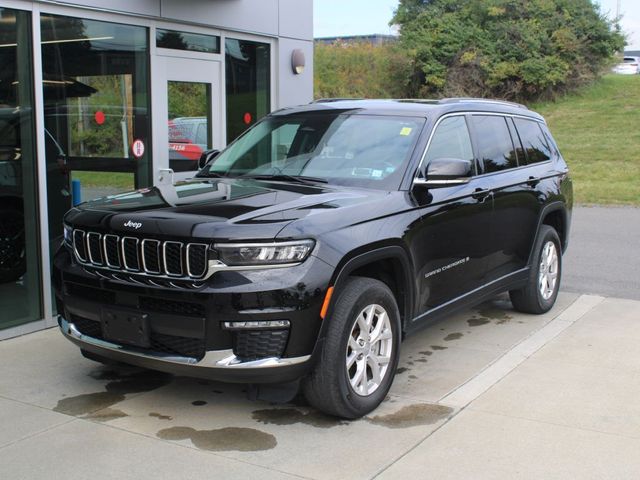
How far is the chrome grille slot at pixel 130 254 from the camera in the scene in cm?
437

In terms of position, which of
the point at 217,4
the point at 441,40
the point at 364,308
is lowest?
the point at 364,308

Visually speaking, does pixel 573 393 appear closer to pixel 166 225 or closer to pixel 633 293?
pixel 166 225

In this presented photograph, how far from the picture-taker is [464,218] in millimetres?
5645

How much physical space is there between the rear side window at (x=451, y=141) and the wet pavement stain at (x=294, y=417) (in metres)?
1.85

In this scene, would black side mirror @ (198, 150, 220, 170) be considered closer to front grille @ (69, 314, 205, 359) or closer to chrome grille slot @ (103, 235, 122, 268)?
chrome grille slot @ (103, 235, 122, 268)

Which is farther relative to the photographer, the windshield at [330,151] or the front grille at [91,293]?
the windshield at [330,151]

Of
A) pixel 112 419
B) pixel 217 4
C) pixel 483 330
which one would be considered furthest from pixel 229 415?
pixel 217 4

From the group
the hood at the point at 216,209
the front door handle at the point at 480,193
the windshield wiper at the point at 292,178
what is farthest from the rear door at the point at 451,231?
the windshield wiper at the point at 292,178

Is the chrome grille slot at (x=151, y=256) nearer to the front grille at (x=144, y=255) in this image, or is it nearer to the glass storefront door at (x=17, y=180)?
the front grille at (x=144, y=255)

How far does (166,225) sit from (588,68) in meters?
27.5

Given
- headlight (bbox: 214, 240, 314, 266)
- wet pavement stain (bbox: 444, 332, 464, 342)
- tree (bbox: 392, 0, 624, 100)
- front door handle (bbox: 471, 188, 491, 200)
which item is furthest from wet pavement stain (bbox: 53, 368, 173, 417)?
tree (bbox: 392, 0, 624, 100)

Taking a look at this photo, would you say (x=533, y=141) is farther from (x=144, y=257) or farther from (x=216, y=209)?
(x=144, y=257)

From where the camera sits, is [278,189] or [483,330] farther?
[483,330]

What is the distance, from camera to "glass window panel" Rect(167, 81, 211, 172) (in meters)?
8.24
